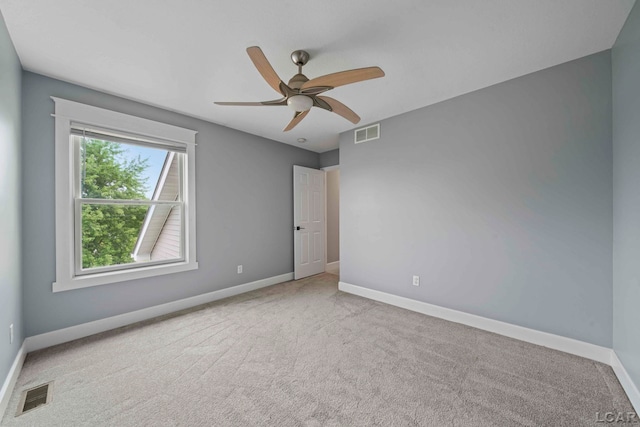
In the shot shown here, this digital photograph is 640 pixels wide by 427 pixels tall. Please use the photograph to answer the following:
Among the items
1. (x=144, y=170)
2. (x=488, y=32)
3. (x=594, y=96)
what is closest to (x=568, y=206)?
(x=594, y=96)

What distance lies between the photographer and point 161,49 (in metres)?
1.99

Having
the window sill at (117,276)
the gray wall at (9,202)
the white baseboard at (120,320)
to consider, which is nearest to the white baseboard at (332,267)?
the white baseboard at (120,320)

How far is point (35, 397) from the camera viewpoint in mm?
1682

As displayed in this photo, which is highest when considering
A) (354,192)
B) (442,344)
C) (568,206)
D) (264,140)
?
(264,140)

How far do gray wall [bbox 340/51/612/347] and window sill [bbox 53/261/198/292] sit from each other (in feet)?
8.54

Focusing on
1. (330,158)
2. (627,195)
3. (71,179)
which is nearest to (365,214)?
(330,158)

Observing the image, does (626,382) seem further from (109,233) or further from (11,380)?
(109,233)

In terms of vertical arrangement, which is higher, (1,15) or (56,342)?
(1,15)

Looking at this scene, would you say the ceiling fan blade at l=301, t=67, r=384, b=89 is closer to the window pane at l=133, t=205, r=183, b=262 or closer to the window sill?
the window pane at l=133, t=205, r=183, b=262

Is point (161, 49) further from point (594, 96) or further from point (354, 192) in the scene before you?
point (594, 96)

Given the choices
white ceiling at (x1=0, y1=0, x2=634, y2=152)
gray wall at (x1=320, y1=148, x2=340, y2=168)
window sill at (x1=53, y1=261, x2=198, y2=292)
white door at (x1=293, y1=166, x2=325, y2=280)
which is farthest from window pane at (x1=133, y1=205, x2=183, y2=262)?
gray wall at (x1=320, y1=148, x2=340, y2=168)

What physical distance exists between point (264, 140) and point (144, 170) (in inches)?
71.8

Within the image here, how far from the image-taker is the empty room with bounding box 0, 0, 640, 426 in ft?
5.39

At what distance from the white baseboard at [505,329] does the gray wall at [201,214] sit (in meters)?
2.02
